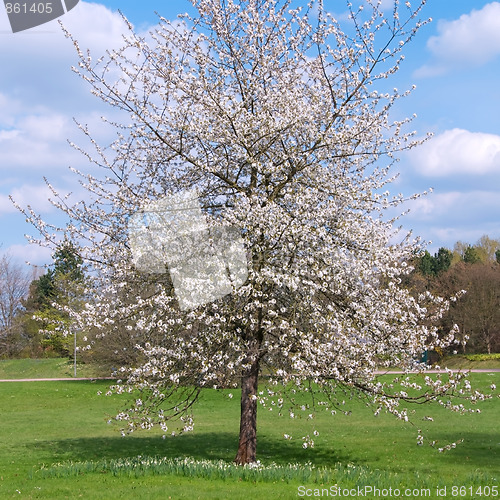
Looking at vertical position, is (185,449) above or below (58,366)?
below

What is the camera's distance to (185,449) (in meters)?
17.7

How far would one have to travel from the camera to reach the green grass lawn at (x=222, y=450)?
10406 mm

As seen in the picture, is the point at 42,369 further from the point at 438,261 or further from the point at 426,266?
the point at 438,261

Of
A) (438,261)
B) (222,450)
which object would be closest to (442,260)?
(438,261)

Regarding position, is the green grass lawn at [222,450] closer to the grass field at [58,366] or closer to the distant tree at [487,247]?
the grass field at [58,366]

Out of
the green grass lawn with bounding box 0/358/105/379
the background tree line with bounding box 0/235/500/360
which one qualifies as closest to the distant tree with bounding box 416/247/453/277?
the background tree line with bounding box 0/235/500/360

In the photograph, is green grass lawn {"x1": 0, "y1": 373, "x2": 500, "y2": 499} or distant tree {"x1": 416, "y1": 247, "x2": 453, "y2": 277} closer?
green grass lawn {"x1": 0, "y1": 373, "x2": 500, "y2": 499}

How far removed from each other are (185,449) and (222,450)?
3.90 feet

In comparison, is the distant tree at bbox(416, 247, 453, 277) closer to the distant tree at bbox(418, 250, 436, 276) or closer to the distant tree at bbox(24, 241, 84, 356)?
the distant tree at bbox(418, 250, 436, 276)

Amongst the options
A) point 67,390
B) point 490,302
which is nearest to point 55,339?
point 67,390

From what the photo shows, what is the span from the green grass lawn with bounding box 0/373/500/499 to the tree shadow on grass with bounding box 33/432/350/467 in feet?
0.10

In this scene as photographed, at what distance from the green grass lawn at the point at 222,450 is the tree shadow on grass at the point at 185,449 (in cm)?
3

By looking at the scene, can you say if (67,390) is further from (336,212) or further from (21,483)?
(336,212)

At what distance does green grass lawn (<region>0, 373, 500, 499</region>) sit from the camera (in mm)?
10406
